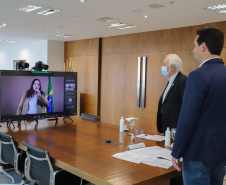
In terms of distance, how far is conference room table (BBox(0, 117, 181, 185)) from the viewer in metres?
1.99

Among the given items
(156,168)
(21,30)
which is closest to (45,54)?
(21,30)

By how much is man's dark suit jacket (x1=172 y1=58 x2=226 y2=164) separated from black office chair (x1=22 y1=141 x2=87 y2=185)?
1.11 meters

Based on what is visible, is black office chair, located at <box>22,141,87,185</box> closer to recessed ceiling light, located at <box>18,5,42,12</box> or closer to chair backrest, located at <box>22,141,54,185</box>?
chair backrest, located at <box>22,141,54,185</box>

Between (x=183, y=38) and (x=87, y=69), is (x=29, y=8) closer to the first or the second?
(x=183, y=38)

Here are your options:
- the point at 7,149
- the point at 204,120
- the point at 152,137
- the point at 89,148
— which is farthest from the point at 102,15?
the point at 204,120

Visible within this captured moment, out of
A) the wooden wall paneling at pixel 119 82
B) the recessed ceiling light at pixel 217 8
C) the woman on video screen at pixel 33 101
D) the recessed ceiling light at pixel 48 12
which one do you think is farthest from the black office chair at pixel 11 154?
the wooden wall paneling at pixel 119 82

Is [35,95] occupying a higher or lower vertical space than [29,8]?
lower

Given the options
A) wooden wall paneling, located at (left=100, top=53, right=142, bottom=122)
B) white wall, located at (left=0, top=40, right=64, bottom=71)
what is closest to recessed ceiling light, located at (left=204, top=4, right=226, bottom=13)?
wooden wall paneling, located at (left=100, top=53, right=142, bottom=122)

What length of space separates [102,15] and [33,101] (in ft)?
8.46

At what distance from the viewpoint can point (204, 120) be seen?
1808mm

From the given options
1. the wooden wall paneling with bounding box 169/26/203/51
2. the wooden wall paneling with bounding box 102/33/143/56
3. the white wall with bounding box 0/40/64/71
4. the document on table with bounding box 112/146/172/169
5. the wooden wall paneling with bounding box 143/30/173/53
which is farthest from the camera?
the white wall with bounding box 0/40/64/71

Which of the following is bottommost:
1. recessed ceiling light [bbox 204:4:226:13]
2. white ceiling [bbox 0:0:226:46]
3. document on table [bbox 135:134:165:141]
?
document on table [bbox 135:134:165:141]

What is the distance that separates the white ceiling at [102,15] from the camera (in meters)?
4.73

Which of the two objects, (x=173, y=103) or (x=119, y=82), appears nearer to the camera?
(x=173, y=103)
